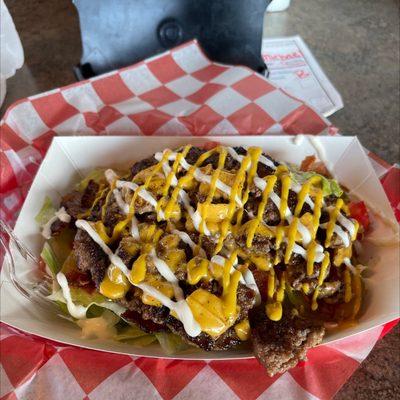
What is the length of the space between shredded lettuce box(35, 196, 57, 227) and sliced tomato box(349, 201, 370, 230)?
1.30 meters

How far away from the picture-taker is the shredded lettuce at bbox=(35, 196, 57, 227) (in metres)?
1.80

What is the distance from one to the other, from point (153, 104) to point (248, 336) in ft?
4.81

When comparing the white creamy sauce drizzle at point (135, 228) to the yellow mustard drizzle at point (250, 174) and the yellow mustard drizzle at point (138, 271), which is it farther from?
the yellow mustard drizzle at point (250, 174)

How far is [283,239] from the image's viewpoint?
1.42 meters

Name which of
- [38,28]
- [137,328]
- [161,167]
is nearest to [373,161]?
[161,167]

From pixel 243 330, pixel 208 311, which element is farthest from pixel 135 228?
pixel 243 330

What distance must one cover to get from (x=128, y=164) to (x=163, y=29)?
103cm

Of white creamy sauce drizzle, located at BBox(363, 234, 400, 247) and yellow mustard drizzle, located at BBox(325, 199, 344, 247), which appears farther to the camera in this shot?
white creamy sauce drizzle, located at BBox(363, 234, 400, 247)

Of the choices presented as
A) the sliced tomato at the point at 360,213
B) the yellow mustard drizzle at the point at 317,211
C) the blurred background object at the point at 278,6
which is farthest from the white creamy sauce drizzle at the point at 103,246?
the blurred background object at the point at 278,6

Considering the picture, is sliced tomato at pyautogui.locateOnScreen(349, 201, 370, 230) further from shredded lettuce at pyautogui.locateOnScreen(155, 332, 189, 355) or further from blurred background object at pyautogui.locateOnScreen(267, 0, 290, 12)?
blurred background object at pyautogui.locateOnScreen(267, 0, 290, 12)

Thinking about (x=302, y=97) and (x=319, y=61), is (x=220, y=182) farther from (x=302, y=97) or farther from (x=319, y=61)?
(x=319, y=61)

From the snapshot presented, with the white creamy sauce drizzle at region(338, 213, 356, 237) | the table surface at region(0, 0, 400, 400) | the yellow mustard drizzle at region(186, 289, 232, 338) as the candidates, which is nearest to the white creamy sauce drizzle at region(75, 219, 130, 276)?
the yellow mustard drizzle at region(186, 289, 232, 338)

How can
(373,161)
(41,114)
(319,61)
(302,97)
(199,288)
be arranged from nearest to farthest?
1. (199,288)
2. (373,161)
3. (41,114)
4. (302,97)
5. (319,61)

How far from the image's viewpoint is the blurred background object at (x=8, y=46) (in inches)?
89.2
